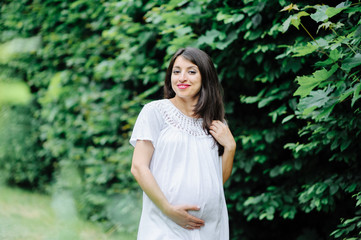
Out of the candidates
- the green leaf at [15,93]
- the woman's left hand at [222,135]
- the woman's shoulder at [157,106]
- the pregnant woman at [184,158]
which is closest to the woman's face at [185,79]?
the pregnant woman at [184,158]

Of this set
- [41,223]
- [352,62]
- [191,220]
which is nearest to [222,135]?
[191,220]

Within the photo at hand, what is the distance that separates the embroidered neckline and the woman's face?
0.32 feet

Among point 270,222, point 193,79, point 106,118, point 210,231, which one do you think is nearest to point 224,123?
point 193,79

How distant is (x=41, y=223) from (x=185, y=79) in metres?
1.13

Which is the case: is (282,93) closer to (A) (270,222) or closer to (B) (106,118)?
(A) (270,222)

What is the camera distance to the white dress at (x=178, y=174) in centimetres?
218

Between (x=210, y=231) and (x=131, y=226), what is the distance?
1847 millimetres

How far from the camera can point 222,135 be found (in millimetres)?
2383

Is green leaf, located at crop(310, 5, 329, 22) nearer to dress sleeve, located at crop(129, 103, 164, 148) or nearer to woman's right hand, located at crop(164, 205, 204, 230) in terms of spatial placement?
dress sleeve, located at crop(129, 103, 164, 148)

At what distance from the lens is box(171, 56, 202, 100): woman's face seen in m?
2.36

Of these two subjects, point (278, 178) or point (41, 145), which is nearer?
point (278, 178)

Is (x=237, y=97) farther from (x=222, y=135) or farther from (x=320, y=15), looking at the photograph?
(x=320, y=15)

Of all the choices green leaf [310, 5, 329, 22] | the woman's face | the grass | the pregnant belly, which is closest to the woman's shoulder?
the woman's face

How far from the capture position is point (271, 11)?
10.3ft
